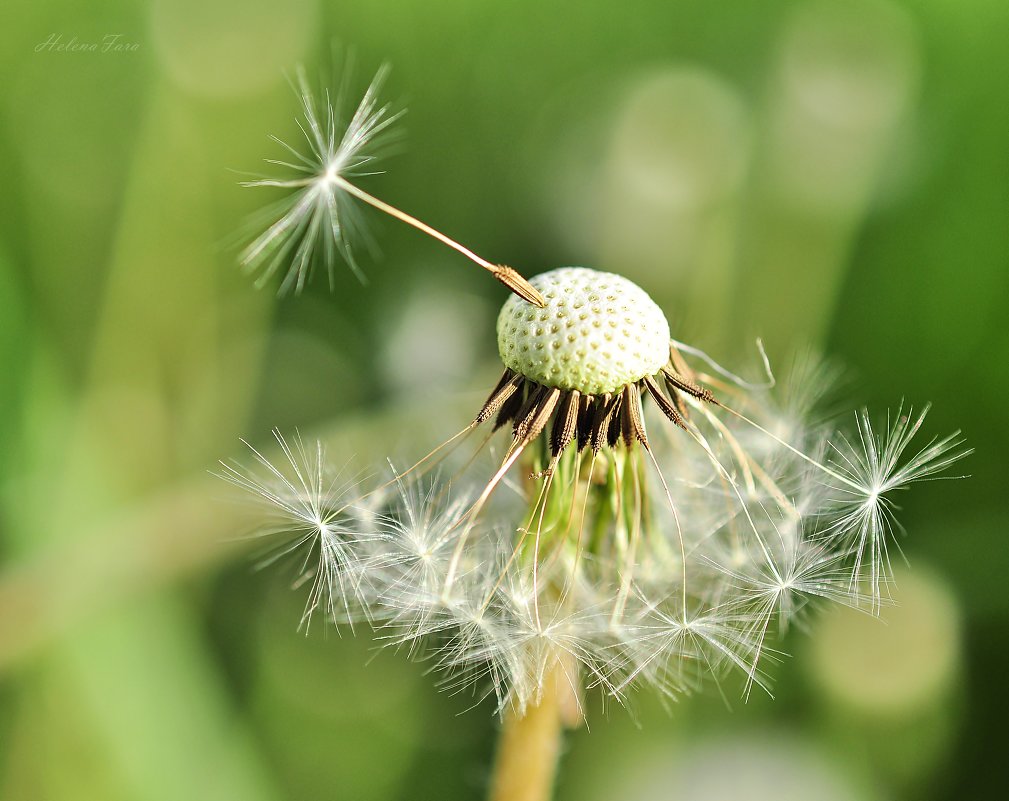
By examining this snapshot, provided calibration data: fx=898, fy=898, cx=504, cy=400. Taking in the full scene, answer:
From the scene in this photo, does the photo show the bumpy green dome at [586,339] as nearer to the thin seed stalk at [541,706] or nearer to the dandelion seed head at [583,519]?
the dandelion seed head at [583,519]

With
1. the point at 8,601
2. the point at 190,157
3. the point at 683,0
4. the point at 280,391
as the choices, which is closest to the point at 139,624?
the point at 8,601

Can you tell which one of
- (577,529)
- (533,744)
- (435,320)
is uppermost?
(435,320)

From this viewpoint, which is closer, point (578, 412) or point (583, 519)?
point (578, 412)

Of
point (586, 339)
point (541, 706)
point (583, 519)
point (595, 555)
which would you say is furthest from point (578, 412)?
point (541, 706)

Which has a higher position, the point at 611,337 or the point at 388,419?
the point at 388,419

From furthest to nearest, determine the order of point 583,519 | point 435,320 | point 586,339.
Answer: point 435,320, point 583,519, point 586,339

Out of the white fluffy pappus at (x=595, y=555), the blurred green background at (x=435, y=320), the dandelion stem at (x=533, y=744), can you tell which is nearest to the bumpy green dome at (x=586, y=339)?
the white fluffy pappus at (x=595, y=555)

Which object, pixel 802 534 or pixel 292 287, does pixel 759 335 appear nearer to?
pixel 802 534

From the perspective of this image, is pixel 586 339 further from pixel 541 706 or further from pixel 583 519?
pixel 541 706

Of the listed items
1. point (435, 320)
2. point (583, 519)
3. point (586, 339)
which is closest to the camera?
point (586, 339)
